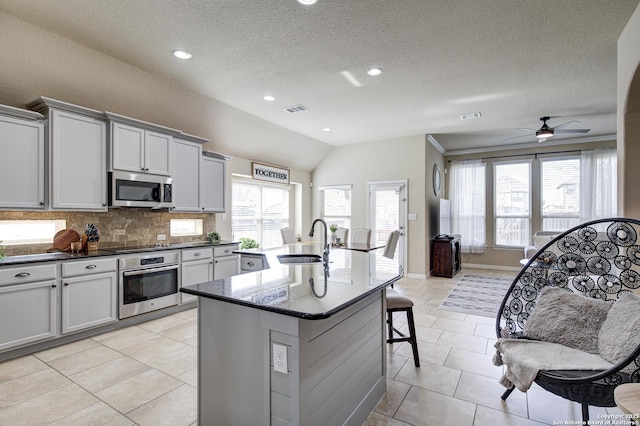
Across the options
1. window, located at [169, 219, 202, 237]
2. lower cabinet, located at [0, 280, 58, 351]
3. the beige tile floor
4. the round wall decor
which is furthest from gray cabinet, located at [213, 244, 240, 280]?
the round wall decor

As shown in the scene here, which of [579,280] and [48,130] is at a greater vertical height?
[48,130]

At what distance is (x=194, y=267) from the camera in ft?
14.5

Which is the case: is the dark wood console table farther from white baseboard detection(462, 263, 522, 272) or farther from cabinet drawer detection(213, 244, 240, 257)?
cabinet drawer detection(213, 244, 240, 257)

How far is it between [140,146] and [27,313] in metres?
2.06

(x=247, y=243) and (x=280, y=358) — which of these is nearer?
(x=280, y=358)

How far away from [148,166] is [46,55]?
4.72ft

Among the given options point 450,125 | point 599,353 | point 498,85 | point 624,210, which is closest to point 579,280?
point 599,353

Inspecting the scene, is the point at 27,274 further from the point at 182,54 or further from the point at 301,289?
the point at 301,289

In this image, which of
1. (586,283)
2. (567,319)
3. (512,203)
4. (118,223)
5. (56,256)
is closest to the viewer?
(567,319)

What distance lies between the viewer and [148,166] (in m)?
4.04

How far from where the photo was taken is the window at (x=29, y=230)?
3.34 meters

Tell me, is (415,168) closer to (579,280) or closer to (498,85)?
(498,85)

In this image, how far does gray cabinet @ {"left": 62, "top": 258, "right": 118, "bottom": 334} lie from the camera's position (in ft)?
10.4

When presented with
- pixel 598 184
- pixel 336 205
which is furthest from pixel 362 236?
pixel 598 184
